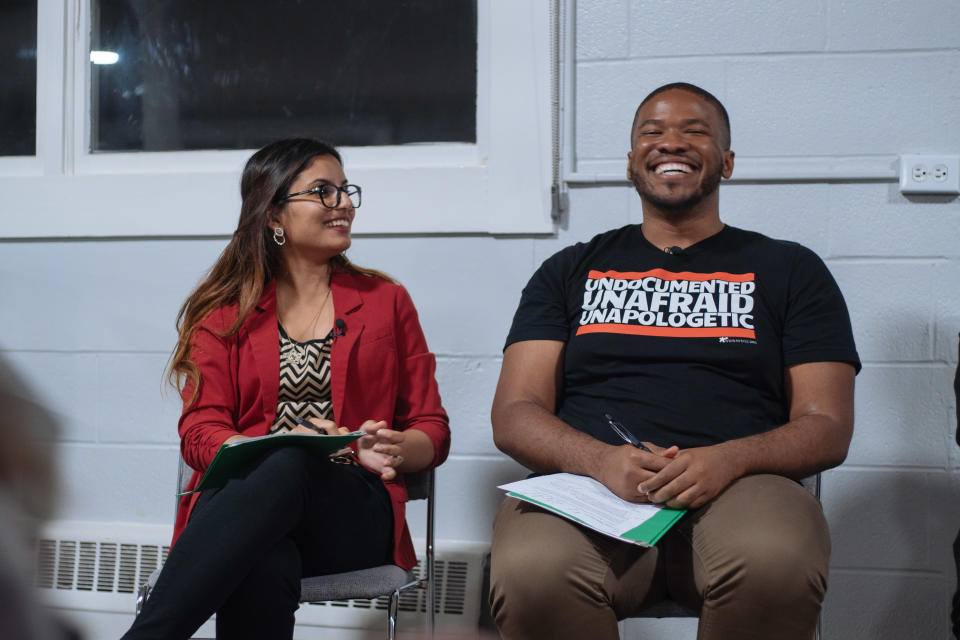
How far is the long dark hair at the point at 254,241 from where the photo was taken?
6.22 ft

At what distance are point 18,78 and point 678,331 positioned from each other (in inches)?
81.9

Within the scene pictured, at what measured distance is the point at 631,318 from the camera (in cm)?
169

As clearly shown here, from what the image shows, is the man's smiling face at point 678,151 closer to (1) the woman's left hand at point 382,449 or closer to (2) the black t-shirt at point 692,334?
(2) the black t-shirt at point 692,334

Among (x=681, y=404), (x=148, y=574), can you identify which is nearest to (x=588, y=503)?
(x=681, y=404)

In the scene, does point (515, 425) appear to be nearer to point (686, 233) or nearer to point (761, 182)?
point (686, 233)

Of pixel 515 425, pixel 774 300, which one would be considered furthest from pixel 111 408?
pixel 774 300

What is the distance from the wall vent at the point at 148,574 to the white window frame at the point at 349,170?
80 cm

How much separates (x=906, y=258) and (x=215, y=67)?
188 centimetres

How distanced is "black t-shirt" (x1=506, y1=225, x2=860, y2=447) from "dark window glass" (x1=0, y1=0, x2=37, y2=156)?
1686 millimetres

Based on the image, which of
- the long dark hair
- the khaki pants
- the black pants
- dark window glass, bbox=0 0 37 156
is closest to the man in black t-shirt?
the khaki pants

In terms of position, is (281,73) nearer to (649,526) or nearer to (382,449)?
(382,449)

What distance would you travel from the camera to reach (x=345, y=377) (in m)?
1.81

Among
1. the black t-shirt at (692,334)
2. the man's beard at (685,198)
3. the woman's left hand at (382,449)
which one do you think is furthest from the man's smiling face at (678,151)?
the woman's left hand at (382,449)

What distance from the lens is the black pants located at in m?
1.38
